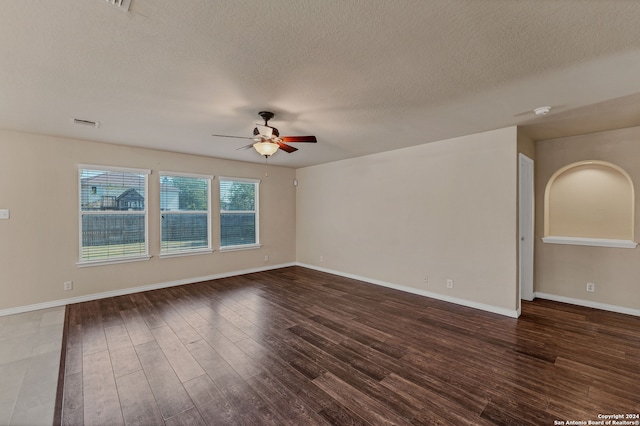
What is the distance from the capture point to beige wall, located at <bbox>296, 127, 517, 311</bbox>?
3.81 m

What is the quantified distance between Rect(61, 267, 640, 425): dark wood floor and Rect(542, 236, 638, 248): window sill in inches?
38.1

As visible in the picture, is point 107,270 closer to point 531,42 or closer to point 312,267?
point 312,267

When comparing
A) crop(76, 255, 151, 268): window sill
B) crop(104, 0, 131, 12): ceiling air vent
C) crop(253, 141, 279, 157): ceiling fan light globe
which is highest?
crop(104, 0, 131, 12): ceiling air vent

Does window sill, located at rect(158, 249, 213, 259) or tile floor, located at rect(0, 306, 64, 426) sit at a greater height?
window sill, located at rect(158, 249, 213, 259)

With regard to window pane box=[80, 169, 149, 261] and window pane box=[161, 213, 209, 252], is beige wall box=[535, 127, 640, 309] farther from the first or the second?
window pane box=[80, 169, 149, 261]

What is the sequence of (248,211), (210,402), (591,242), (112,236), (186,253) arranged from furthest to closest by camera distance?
(248,211) → (186,253) → (112,236) → (591,242) → (210,402)

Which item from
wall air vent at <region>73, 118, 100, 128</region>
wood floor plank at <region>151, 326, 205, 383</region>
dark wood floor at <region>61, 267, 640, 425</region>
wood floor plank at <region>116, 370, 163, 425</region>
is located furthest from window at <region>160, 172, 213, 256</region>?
wood floor plank at <region>116, 370, 163, 425</region>

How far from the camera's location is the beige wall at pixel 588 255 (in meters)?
3.75

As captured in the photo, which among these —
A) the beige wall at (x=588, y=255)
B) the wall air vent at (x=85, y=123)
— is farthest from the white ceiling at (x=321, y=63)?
the beige wall at (x=588, y=255)

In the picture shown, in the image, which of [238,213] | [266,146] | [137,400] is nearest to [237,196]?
[238,213]

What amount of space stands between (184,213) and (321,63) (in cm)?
446

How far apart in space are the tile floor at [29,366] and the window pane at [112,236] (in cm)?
106

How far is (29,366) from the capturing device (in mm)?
2559

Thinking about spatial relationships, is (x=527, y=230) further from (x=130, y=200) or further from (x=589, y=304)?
(x=130, y=200)
